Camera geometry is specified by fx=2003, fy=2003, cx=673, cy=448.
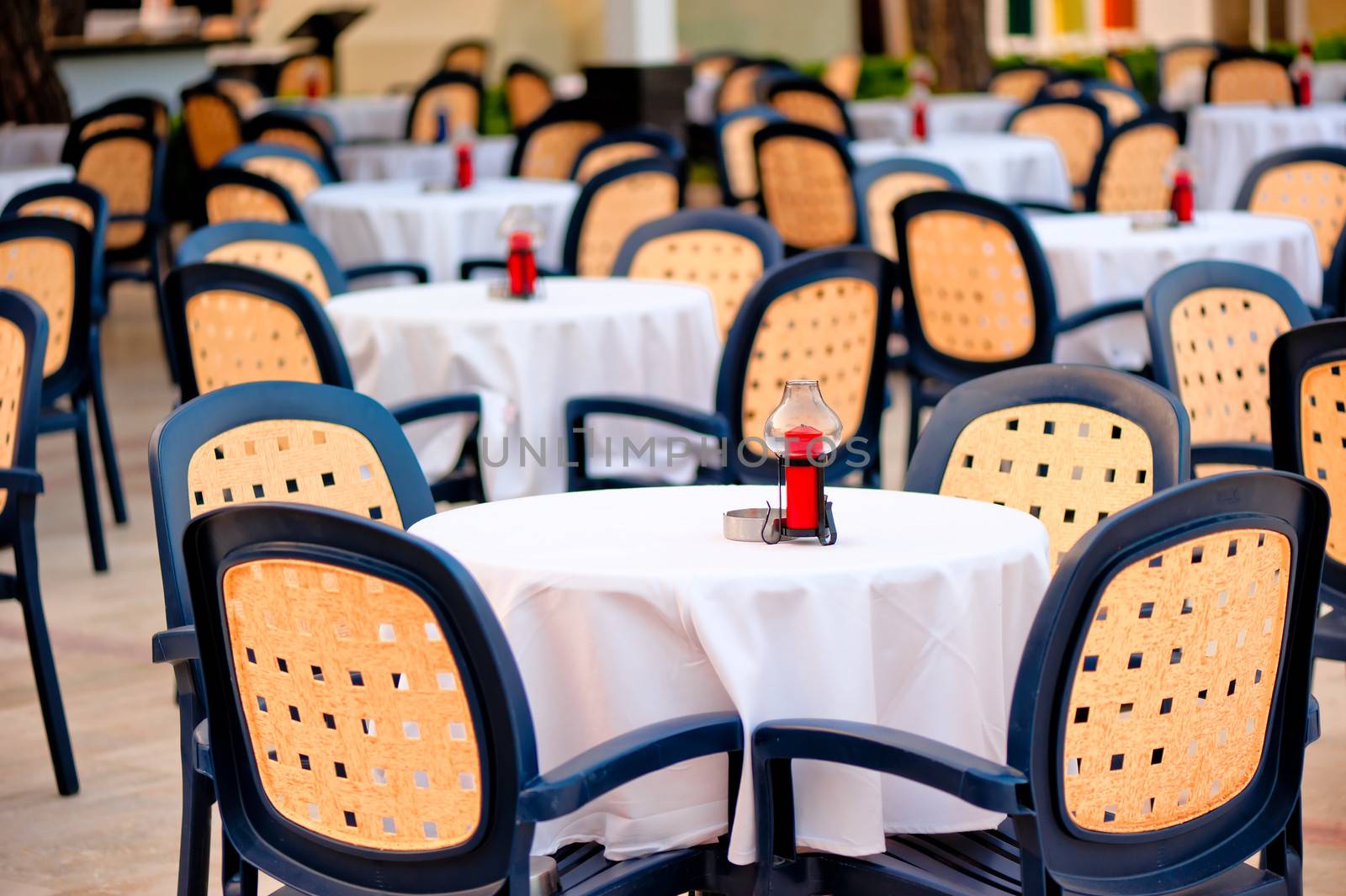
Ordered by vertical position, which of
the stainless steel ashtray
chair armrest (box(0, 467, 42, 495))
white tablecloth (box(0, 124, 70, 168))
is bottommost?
chair armrest (box(0, 467, 42, 495))

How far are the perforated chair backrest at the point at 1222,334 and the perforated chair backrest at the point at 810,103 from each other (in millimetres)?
6560

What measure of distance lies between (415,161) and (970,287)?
5.01 m

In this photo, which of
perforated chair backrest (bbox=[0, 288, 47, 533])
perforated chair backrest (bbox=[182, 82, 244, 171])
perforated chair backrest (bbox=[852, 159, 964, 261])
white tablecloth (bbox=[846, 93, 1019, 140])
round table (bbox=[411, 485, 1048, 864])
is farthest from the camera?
white tablecloth (bbox=[846, 93, 1019, 140])

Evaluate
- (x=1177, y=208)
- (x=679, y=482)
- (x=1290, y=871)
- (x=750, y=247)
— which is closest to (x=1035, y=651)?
(x=1290, y=871)

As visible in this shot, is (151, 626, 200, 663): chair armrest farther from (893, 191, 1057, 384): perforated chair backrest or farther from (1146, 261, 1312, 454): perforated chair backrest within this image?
(893, 191, 1057, 384): perforated chair backrest

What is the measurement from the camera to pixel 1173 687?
2.18 meters

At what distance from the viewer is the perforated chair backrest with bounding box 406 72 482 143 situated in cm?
1210

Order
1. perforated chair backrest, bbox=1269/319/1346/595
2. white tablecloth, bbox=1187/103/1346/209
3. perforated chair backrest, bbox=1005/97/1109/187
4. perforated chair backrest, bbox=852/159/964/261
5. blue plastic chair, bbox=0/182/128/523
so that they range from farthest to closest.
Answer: perforated chair backrest, bbox=1005/97/1109/187 < white tablecloth, bbox=1187/103/1346/209 < perforated chair backrest, bbox=852/159/964/261 < blue plastic chair, bbox=0/182/128/523 < perforated chair backrest, bbox=1269/319/1346/595

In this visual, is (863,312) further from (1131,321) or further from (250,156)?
(250,156)

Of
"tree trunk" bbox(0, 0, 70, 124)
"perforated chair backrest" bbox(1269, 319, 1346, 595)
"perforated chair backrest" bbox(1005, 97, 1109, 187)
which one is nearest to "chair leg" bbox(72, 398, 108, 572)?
"perforated chair backrest" bbox(1269, 319, 1346, 595)

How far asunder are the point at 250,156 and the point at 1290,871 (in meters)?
5.88

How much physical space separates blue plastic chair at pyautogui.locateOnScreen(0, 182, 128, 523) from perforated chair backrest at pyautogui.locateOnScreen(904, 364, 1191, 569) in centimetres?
336

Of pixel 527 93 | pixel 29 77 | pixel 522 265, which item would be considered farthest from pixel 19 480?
pixel 527 93

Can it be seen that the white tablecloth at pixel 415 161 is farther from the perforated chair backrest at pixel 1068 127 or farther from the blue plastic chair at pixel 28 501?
the blue plastic chair at pixel 28 501
